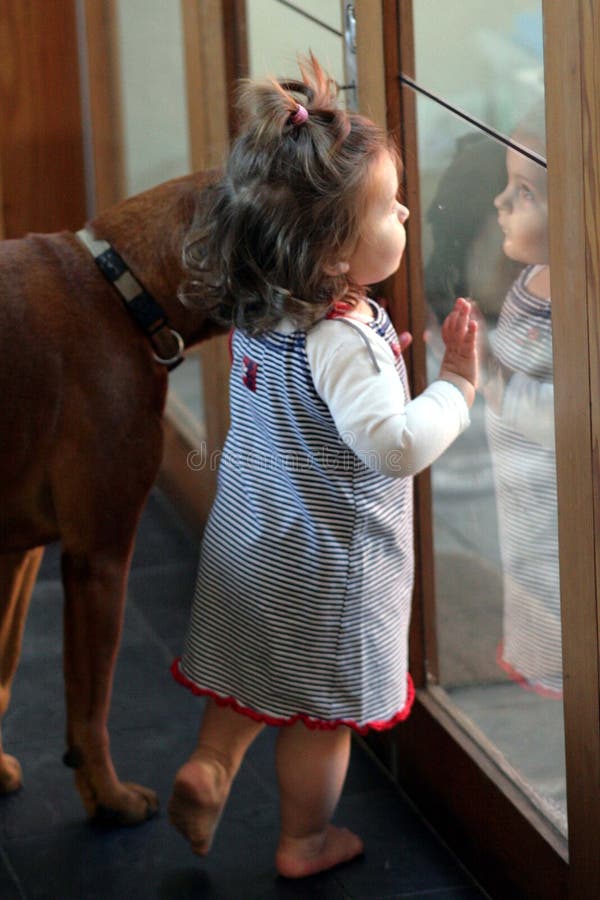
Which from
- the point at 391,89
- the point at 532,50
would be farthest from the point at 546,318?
the point at 391,89

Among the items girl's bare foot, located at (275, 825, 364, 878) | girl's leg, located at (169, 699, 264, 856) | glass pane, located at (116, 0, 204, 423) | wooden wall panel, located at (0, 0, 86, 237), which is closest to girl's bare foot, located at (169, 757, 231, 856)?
girl's leg, located at (169, 699, 264, 856)

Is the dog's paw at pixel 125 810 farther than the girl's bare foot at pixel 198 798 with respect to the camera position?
Yes

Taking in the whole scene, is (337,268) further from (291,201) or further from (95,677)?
(95,677)

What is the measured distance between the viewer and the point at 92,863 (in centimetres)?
193

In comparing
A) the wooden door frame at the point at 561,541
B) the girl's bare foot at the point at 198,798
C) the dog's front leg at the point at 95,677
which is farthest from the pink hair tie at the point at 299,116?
the girl's bare foot at the point at 198,798

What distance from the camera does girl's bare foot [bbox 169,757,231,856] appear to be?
5.72 feet

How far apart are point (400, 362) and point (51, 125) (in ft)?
7.42

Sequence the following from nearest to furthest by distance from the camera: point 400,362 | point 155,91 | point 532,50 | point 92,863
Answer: point 532,50 → point 400,362 → point 92,863 → point 155,91

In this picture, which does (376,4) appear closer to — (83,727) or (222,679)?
(222,679)

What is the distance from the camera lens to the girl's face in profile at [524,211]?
1.49 m

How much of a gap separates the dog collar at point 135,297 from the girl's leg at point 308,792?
0.53 metres

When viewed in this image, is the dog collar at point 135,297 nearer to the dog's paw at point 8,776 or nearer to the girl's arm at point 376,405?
the girl's arm at point 376,405

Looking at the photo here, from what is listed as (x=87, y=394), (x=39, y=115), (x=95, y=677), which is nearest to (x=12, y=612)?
(x=95, y=677)

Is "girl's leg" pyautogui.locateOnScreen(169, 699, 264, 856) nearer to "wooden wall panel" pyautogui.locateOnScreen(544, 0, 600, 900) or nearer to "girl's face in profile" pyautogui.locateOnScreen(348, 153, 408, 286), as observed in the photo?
"wooden wall panel" pyautogui.locateOnScreen(544, 0, 600, 900)
